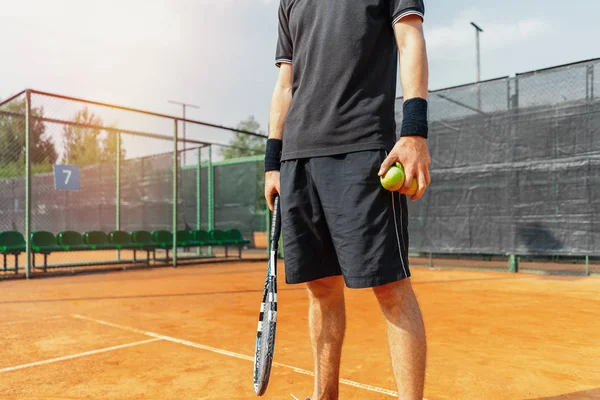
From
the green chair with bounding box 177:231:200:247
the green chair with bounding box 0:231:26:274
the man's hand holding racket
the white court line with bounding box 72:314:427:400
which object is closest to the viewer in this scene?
the man's hand holding racket

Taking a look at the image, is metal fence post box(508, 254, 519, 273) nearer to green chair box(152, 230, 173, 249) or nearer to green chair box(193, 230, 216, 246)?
green chair box(193, 230, 216, 246)

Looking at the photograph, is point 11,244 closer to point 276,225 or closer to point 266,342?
point 276,225

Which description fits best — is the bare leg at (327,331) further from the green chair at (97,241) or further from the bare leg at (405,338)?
the green chair at (97,241)

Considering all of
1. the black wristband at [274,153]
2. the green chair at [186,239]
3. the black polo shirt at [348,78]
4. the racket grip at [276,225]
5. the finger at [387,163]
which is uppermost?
the black polo shirt at [348,78]

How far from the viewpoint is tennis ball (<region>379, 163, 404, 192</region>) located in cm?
156

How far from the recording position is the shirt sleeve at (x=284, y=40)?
213 cm

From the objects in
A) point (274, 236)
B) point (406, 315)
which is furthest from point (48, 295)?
point (406, 315)

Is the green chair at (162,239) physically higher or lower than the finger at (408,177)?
lower

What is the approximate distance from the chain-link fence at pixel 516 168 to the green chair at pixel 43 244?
6144 millimetres

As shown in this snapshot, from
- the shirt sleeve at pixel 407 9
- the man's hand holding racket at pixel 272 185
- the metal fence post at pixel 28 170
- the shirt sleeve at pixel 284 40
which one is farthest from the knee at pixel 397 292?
the metal fence post at pixel 28 170

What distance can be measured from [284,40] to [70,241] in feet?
24.1

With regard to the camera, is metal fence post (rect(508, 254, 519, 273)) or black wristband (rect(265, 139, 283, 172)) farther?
metal fence post (rect(508, 254, 519, 273))

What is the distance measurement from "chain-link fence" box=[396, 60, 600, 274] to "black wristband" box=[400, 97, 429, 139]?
21.8 ft

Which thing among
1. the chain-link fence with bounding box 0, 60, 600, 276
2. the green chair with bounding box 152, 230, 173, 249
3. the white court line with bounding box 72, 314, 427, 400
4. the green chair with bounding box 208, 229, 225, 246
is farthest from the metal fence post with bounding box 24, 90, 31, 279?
the green chair with bounding box 208, 229, 225, 246
